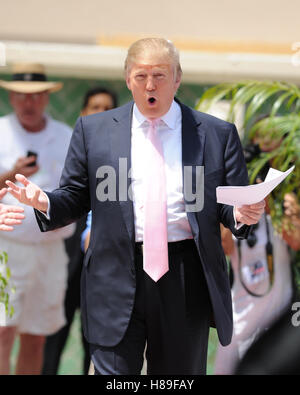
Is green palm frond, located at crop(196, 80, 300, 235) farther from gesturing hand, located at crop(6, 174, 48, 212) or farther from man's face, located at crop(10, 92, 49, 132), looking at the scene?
gesturing hand, located at crop(6, 174, 48, 212)

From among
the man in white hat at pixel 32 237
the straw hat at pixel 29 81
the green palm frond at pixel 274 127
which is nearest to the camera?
the green palm frond at pixel 274 127

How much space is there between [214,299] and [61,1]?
2770 mm

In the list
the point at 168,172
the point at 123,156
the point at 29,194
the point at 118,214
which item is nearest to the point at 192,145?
the point at 168,172

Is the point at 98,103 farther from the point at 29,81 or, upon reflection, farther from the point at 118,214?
the point at 118,214

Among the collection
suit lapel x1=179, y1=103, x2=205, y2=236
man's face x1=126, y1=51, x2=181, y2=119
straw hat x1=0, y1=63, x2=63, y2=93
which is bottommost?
straw hat x1=0, y1=63, x2=63, y2=93

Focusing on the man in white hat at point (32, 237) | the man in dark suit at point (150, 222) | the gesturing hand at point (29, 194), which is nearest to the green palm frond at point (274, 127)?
the man in white hat at point (32, 237)

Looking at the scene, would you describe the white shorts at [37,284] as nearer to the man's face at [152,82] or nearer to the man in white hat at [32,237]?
the man in white hat at [32,237]

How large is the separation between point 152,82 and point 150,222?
0.48 metres

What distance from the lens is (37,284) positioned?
14.2ft

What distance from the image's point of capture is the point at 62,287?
441cm

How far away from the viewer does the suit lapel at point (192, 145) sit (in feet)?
8.82

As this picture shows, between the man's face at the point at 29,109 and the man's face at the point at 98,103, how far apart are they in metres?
0.26

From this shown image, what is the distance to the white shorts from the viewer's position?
420 centimetres

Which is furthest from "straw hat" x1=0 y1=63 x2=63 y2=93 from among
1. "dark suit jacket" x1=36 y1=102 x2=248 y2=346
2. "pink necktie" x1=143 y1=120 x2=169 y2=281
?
"pink necktie" x1=143 y1=120 x2=169 y2=281
